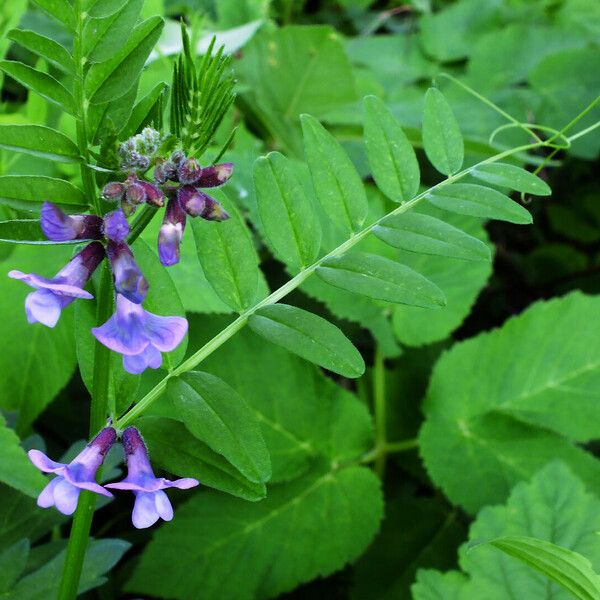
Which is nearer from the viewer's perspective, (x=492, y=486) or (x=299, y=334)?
(x=299, y=334)

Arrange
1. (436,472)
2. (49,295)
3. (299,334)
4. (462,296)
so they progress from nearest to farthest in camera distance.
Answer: (49,295)
(299,334)
(436,472)
(462,296)

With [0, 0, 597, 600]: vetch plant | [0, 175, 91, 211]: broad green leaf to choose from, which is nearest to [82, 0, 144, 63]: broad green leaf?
[0, 0, 597, 600]: vetch plant

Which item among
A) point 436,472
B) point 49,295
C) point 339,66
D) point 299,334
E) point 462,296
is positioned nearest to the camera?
point 49,295

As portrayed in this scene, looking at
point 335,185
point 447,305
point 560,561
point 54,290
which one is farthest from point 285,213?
point 447,305

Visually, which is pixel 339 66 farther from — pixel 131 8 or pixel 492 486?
pixel 131 8

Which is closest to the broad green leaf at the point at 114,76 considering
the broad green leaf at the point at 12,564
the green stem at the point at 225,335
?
the green stem at the point at 225,335

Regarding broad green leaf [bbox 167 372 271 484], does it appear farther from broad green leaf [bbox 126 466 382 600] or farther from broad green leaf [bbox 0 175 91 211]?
broad green leaf [bbox 126 466 382 600]

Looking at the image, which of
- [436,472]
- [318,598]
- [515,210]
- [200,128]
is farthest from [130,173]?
[318,598]
